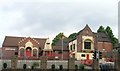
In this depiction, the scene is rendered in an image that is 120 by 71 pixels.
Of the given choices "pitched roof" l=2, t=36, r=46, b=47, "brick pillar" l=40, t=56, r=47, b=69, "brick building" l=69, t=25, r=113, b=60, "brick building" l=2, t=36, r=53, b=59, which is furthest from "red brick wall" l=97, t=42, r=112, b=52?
"brick pillar" l=40, t=56, r=47, b=69

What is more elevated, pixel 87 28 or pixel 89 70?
pixel 87 28

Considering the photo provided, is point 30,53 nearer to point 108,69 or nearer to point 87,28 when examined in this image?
point 87,28

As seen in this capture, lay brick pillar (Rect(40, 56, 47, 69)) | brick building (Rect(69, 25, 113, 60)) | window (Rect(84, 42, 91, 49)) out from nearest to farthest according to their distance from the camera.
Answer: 1. brick pillar (Rect(40, 56, 47, 69))
2. brick building (Rect(69, 25, 113, 60))
3. window (Rect(84, 42, 91, 49))

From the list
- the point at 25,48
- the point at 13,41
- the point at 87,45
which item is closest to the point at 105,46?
the point at 87,45

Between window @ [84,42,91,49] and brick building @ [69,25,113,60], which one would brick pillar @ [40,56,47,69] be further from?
window @ [84,42,91,49]

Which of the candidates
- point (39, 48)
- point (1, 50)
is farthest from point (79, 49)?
point (1, 50)

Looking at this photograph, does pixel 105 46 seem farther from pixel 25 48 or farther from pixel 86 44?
pixel 25 48

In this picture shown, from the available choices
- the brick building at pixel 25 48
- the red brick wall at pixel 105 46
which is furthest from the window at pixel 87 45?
the brick building at pixel 25 48

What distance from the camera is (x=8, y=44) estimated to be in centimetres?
6850

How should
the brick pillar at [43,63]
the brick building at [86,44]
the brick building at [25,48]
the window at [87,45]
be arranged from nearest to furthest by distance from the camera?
the brick pillar at [43,63] < the brick building at [25,48] < the brick building at [86,44] < the window at [87,45]

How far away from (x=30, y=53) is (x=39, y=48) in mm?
3247

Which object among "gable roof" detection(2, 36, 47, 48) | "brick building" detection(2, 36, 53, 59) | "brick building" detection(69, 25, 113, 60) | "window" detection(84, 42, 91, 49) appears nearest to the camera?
"brick building" detection(2, 36, 53, 59)

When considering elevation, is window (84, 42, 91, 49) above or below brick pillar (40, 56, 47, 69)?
above

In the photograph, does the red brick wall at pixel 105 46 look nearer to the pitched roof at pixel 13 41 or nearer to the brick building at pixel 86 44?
the brick building at pixel 86 44
